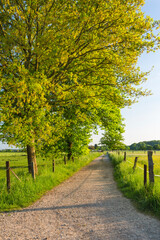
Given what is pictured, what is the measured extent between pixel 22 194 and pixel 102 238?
489 centimetres

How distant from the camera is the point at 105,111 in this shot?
18922 millimetres

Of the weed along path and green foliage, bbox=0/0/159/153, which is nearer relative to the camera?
A: the weed along path

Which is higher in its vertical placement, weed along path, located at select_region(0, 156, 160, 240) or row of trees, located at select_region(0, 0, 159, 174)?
row of trees, located at select_region(0, 0, 159, 174)

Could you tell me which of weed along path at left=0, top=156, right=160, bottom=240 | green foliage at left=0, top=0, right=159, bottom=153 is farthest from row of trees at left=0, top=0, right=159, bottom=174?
weed along path at left=0, top=156, right=160, bottom=240

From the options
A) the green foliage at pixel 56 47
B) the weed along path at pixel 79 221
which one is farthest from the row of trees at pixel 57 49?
the weed along path at pixel 79 221

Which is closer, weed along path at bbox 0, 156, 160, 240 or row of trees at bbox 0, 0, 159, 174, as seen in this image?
weed along path at bbox 0, 156, 160, 240

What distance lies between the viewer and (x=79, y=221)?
239 inches

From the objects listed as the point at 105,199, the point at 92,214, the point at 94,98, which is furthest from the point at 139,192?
the point at 94,98

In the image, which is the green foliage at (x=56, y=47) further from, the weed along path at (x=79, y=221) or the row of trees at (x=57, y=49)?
the weed along path at (x=79, y=221)

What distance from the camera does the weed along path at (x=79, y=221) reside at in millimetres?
5098

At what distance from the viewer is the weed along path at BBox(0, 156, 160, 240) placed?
16.7 feet

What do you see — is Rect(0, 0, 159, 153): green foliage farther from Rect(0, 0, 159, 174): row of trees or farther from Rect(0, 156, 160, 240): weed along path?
Rect(0, 156, 160, 240): weed along path

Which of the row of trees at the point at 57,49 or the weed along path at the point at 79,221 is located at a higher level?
the row of trees at the point at 57,49

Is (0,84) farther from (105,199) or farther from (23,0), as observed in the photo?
(105,199)
